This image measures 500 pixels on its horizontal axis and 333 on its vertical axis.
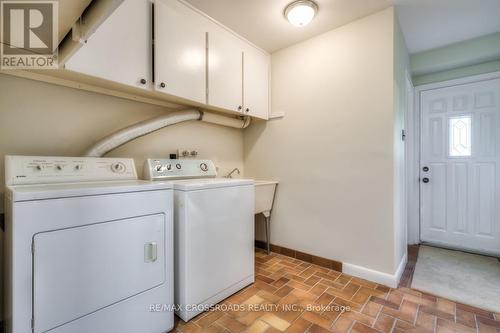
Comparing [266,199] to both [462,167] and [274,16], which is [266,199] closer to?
[274,16]

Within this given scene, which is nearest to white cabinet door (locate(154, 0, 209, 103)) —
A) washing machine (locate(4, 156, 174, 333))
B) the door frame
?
washing machine (locate(4, 156, 174, 333))

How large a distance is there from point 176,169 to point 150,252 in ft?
2.72

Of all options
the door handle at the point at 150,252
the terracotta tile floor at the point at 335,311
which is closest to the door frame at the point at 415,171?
the terracotta tile floor at the point at 335,311

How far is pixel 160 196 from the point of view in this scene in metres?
1.36

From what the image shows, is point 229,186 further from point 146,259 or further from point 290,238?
point 290,238

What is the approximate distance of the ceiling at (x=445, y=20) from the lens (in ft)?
6.19

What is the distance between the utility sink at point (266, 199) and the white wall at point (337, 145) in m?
0.07

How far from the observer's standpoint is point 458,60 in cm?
253

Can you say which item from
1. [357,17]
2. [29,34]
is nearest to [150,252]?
[29,34]

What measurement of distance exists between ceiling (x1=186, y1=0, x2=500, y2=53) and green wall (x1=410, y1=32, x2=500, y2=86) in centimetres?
10

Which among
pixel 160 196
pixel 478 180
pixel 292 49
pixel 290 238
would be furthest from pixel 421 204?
pixel 160 196

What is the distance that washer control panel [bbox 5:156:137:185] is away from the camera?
124 centimetres

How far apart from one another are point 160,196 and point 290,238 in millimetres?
1627

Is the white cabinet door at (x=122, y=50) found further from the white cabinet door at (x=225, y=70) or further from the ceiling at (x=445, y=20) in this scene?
the ceiling at (x=445, y=20)
